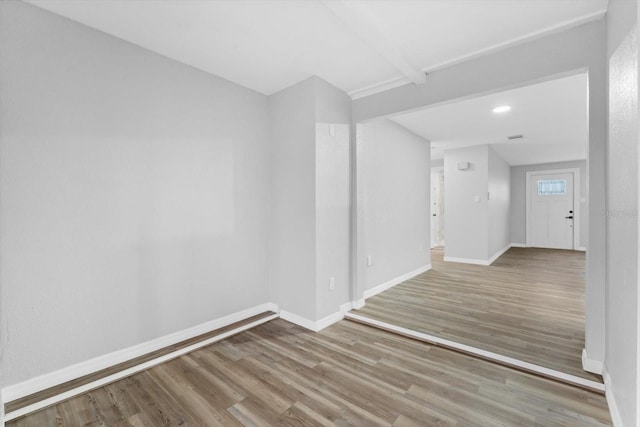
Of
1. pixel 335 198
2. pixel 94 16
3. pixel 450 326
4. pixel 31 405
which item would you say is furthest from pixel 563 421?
pixel 94 16

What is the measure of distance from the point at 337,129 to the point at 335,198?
29.5 inches

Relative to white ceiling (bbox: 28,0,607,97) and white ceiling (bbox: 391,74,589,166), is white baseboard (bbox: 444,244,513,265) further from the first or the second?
white ceiling (bbox: 28,0,607,97)

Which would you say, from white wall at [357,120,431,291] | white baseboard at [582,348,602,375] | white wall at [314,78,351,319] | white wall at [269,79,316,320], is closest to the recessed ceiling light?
white wall at [357,120,431,291]

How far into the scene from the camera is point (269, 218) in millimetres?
3332

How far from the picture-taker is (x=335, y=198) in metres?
3.09

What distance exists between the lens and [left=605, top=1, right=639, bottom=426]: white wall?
1.23m

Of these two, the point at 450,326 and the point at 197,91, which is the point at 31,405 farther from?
the point at 450,326

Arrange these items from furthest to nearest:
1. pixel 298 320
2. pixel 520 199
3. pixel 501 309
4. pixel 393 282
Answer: pixel 520 199 < pixel 393 282 < pixel 501 309 < pixel 298 320

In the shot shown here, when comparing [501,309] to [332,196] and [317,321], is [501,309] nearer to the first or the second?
[317,321]

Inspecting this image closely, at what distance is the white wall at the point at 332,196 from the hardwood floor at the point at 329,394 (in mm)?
734

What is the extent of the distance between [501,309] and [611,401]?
1671 millimetres

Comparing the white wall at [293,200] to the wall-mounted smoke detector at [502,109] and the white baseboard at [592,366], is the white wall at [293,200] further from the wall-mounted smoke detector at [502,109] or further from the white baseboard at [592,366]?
the wall-mounted smoke detector at [502,109]

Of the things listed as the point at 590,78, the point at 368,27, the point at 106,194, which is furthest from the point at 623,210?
the point at 106,194

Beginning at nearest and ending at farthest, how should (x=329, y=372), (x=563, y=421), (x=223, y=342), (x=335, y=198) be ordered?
1. (x=563, y=421)
2. (x=329, y=372)
3. (x=223, y=342)
4. (x=335, y=198)
